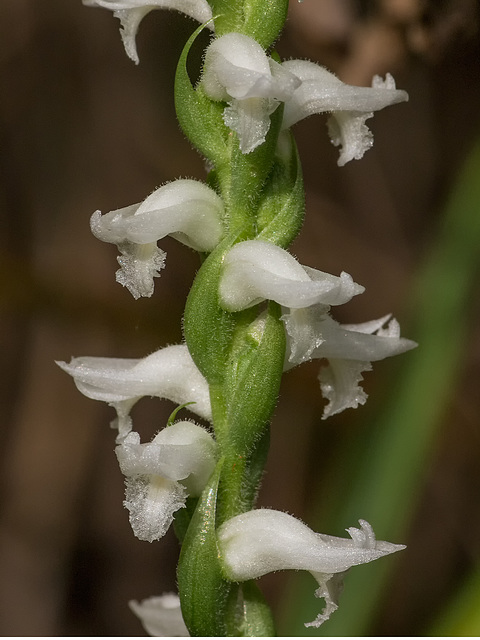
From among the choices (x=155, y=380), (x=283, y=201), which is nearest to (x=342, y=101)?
(x=283, y=201)

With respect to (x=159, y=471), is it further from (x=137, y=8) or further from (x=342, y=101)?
(x=137, y=8)

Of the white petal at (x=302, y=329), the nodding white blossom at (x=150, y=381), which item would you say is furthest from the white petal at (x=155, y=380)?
the white petal at (x=302, y=329)

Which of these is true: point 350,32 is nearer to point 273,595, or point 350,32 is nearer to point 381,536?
point 381,536

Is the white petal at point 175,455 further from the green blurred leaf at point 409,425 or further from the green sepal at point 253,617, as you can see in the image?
the green blurred leaf at point 409,425

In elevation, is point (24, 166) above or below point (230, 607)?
above

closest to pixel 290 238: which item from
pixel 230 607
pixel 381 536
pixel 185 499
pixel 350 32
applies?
pixel 185 499
